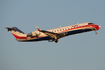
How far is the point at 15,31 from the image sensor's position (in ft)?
136

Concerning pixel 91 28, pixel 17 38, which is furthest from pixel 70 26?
pixel 17 38

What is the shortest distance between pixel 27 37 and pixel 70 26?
1037cm

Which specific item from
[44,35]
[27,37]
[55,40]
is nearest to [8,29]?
[27,37]

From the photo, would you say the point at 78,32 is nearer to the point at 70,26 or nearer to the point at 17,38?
the point at 70,26

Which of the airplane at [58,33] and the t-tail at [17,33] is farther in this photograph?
the t-tail at [17,33]

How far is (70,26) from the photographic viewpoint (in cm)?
3806

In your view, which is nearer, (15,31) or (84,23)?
(84,23)

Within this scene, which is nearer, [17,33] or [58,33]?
[58,33]

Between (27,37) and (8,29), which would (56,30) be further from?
A: (8,29)

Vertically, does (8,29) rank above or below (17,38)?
above

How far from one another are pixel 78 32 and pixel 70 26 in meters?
2.26

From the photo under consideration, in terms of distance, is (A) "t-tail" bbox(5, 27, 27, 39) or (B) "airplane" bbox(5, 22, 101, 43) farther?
(A) "t-tail" bbox(5, 27, 27, 39)

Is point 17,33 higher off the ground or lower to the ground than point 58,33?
higher

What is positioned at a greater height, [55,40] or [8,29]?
[8,29]
